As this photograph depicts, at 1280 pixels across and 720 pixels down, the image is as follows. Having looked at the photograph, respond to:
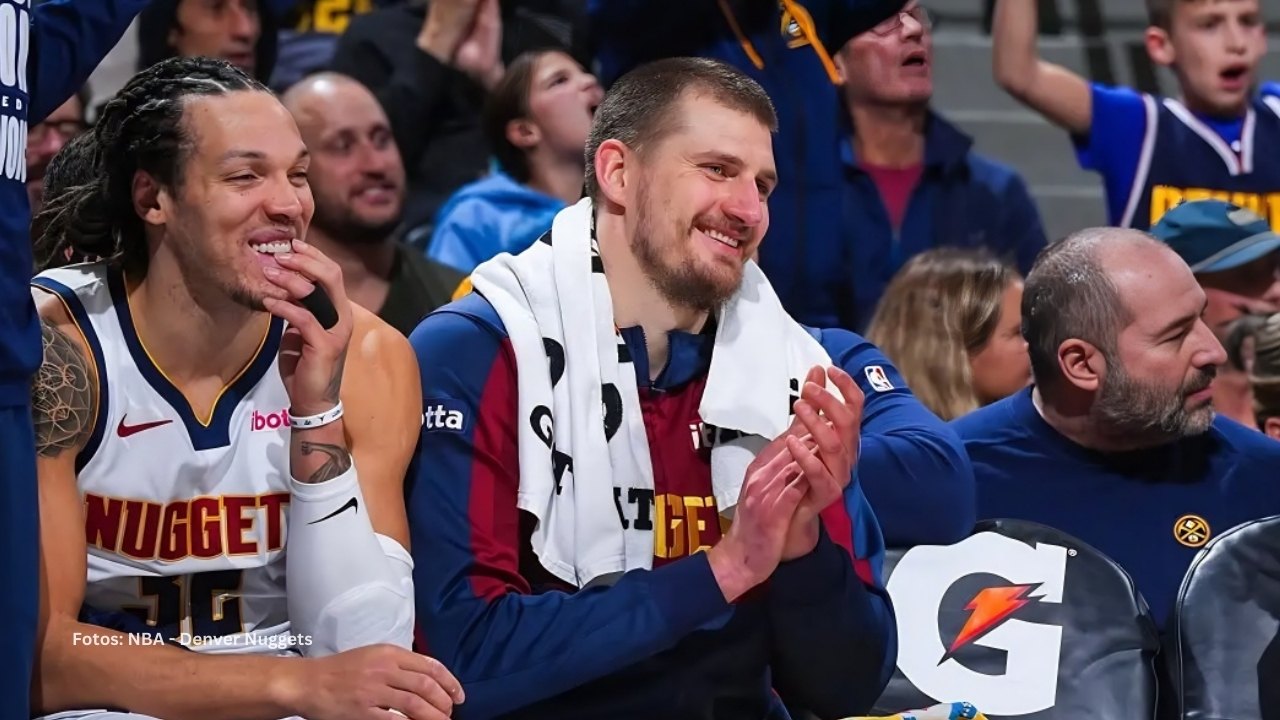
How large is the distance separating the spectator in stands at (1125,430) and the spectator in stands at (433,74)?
246 cm

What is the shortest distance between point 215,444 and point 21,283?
459mm

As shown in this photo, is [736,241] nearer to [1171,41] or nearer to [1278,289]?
[1278,289]

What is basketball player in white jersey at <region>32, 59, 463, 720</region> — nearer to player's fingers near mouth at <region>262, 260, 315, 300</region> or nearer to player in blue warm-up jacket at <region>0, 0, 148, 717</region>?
player's fingers near mouth at <region>262, 260, 315, 300</region>

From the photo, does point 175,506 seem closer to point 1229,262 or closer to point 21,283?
point 21,283

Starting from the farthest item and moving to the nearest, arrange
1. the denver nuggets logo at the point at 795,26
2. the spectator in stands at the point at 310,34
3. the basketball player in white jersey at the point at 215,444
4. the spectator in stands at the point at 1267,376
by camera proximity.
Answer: the spectator in stands at the point at 310,34 → the spectator in stands at the point at 1267,376 → the denver nuggets logo at the point at 795,26 → the basketball player in white jersey at the point at 215,444

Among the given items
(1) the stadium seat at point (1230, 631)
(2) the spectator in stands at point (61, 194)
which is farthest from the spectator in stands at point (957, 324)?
(2) the spectator in stands at point (61, 194)

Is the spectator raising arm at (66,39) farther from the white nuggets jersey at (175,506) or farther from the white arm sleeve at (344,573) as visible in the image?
the white arm sleeve at (344,573)

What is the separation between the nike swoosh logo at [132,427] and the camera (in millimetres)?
3102

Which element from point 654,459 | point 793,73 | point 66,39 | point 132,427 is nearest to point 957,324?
point 793,73

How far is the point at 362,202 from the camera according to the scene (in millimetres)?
5258

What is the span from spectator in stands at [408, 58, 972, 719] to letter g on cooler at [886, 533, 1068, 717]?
174 mm

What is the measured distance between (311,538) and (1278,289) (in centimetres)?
328

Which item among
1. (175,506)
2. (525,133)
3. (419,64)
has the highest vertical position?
(419,64)

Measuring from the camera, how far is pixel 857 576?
3062mm
